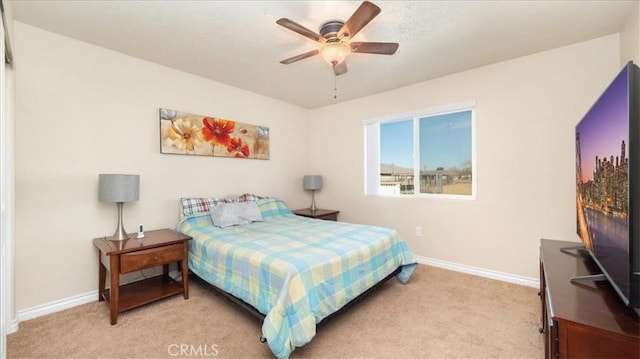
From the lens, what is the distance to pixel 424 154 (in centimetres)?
360

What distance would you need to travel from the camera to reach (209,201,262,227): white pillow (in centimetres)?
299

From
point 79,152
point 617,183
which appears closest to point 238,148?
point 79,152

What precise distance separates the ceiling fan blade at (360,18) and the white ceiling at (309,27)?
0.58ft

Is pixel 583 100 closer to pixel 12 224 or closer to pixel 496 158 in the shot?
pixel 496 158

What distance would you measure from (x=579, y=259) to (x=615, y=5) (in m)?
1.86

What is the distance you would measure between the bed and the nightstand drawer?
190 millimetres

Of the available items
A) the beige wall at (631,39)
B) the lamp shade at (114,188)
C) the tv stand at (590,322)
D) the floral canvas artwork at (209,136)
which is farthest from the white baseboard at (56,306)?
the beige wall at (631,39)

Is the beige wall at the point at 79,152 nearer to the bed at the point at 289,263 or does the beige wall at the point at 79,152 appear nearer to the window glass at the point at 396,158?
the bed at the point at 289,263

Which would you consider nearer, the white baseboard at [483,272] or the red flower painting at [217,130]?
the white baseboard at [483,272]

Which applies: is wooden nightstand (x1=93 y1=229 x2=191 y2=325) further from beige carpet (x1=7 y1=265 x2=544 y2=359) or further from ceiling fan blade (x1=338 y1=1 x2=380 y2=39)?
ceiling fan blade (x1=338 y1=1 x2=380 y2=39)

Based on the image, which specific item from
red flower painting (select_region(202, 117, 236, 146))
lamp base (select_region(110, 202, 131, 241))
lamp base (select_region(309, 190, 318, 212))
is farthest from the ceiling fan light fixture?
lamp base (select_region(309, 190, 318, 212))

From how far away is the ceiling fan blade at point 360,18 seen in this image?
5.24 feet

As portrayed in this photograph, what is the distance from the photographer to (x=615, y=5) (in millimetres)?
1940

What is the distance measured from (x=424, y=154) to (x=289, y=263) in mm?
2565
